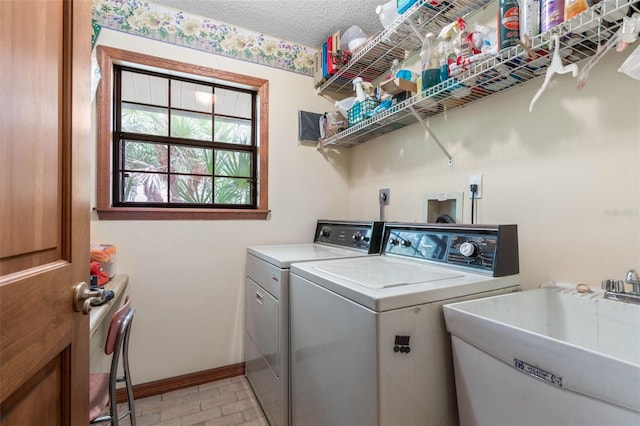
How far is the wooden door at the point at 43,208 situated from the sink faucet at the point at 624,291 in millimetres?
1556

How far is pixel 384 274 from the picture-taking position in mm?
1208

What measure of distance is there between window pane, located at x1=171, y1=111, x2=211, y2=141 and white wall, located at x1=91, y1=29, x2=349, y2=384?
0.37 metres

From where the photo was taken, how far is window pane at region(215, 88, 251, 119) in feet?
7.50

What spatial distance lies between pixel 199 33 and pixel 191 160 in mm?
884

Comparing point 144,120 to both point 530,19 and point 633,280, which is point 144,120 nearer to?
point 530,19

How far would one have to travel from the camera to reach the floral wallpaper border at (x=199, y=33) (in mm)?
1901

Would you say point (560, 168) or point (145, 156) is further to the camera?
point (145, 156)

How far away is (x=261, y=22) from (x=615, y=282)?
242 centimetres

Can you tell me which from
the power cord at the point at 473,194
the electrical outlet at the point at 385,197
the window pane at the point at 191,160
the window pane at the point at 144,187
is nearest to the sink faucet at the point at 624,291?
the power cord at the point at 473,194

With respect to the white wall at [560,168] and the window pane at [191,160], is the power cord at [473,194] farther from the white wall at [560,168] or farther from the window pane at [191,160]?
the window pane at [191,160]

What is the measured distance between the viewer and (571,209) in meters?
1.18

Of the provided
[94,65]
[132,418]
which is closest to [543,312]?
[132,418]

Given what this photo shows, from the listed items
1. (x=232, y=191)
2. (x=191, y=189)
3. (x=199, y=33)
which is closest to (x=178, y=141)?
(x=191, y=189)

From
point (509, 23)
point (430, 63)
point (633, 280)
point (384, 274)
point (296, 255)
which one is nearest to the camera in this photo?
point (633, 280)
